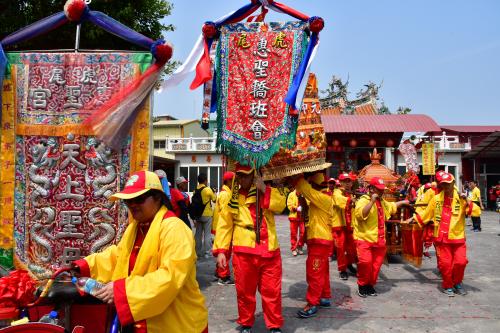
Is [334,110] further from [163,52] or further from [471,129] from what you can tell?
[163,52]

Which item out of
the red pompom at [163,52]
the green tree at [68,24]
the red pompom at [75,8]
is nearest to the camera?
the red pompom at [163,52]

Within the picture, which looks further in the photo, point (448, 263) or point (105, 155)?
point (448, 263)

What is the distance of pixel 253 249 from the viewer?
13.7 feet

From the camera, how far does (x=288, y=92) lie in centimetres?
401

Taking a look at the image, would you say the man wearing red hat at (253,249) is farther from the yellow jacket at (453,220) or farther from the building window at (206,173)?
the building window at (206,173)

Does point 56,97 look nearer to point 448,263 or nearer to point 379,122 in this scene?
point 448,263

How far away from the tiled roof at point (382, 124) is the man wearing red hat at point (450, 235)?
9944 millimetres

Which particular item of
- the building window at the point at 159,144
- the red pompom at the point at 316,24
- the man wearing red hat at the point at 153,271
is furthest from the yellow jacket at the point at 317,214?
the building window at the point at 159,144

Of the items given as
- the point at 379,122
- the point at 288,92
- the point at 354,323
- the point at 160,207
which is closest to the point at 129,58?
the point at 288,92

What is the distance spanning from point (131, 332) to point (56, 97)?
2.73 meters

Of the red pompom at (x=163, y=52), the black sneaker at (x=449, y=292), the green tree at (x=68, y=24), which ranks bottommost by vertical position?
the black sneaker at (x=449, y=292)

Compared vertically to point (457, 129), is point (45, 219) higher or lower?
lower

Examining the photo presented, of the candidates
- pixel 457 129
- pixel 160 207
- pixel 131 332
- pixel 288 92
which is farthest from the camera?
pixel 457 129

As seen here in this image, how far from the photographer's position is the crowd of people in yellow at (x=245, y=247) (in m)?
2.20
